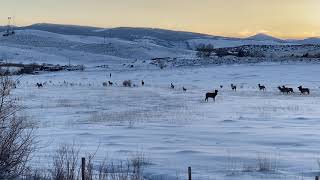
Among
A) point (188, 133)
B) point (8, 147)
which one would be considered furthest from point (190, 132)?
point (8, 147)

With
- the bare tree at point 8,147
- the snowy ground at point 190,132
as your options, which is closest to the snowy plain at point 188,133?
the snowy ground at point 190,132

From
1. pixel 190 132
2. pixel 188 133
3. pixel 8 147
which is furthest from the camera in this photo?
pixel 190 132

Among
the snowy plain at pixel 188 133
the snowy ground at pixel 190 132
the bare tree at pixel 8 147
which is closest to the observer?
the bare tree at pixel 8 147

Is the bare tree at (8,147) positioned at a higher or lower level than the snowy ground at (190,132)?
higher

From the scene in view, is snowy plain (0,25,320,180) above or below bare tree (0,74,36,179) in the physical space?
below

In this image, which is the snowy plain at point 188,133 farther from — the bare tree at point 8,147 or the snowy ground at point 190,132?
the bare tree at point 8,147

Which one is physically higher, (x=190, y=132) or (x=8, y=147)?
(x=8, y=147)

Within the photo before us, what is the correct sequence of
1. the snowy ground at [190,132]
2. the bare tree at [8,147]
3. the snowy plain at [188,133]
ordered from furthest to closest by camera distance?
the snowy ground at [190,132], the snowy plain at [188,133], the bare tree at [8,147]

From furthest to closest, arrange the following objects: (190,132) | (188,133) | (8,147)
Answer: (190,132) < (188,133) < (8,147)

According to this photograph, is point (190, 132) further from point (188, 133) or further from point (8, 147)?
point (8, 147)

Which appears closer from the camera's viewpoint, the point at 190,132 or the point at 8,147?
the point at 8,147

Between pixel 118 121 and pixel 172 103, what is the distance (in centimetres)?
960

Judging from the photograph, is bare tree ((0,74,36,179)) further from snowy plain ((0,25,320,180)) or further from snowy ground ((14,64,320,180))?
snowy ground ((14,64,320,180))

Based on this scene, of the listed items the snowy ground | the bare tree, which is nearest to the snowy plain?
the snowy ground
